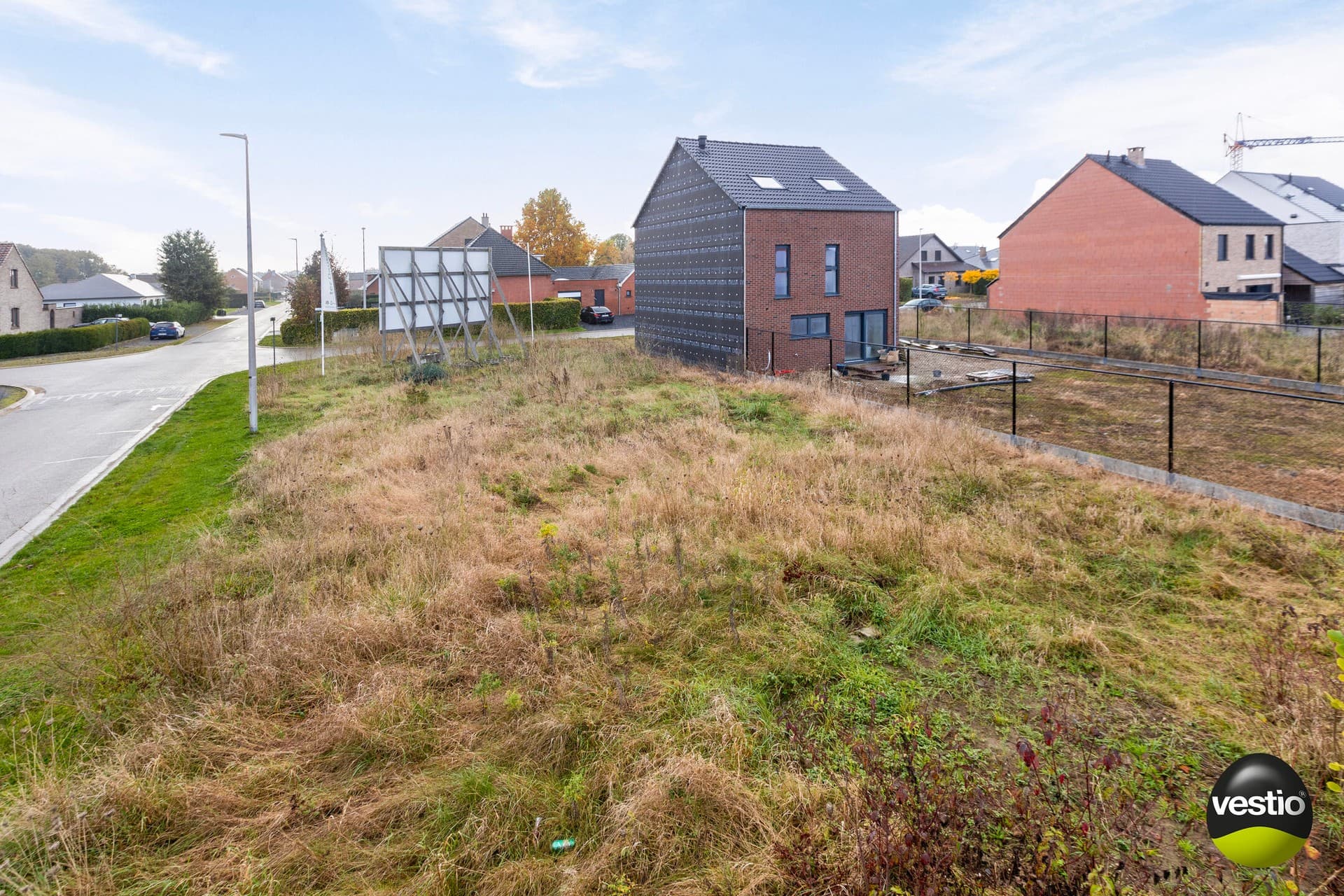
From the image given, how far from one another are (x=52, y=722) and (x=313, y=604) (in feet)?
7.31

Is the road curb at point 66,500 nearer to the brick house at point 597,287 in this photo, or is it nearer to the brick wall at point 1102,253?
the brick wall at point 1102,253

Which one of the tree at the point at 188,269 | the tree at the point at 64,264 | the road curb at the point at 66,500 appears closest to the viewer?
the road curb at the point at 66,500

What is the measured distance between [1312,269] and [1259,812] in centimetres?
5295

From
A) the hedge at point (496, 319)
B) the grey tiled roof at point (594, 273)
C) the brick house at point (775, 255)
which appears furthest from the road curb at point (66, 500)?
the grey tiled roof at point (594, 273)

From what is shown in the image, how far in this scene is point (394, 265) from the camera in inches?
1097

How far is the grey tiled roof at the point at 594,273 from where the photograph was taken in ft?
212

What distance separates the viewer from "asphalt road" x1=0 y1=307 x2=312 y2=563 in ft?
40.7

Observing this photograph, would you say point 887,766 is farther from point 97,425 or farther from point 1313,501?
point 97,425

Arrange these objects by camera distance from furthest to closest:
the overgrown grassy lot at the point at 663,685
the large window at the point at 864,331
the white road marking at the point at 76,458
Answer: the large window at the point at 864,331, the white road marking at the point at 76,458, the overgrown grassy lot at the point at 663,685

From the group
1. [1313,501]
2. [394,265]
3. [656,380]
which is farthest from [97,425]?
[1313,501]

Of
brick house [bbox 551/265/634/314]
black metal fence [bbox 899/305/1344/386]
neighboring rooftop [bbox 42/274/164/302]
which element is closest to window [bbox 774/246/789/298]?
black metal fence [bbox 899/305/1344/386]

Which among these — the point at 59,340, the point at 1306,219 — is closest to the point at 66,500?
the point at 59,340

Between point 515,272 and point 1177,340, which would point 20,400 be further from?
point 1177,340

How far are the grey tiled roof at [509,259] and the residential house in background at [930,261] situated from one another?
4265 cm
